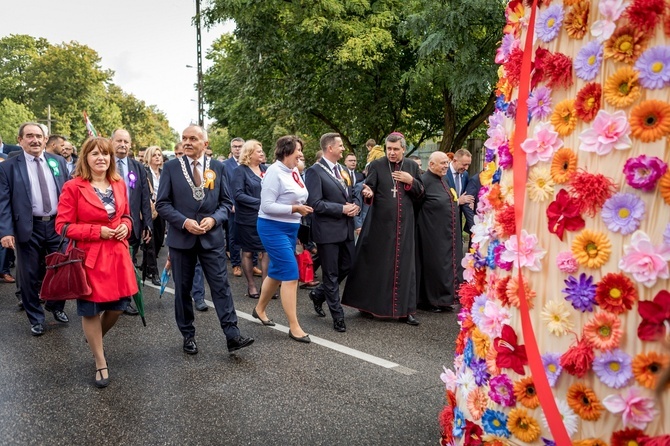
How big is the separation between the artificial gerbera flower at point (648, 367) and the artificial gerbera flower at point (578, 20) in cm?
105

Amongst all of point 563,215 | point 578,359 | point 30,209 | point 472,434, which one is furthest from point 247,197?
point 578,359

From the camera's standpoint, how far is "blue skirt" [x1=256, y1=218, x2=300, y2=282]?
6109mm

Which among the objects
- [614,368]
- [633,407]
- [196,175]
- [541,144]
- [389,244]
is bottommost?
[389,244]

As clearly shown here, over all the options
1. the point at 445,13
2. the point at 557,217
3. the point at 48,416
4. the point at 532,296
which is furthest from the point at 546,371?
the point at 445,13

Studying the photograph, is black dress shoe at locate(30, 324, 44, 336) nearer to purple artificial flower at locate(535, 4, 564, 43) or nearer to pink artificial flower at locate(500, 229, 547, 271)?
pink artificial flower at locate(500, 229, 547, 271)

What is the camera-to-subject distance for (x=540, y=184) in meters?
2.19

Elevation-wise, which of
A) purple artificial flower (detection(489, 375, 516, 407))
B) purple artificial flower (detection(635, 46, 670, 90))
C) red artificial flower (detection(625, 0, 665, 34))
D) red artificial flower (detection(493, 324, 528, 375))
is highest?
red artificial flower (detection(625, 0, 665, 34))

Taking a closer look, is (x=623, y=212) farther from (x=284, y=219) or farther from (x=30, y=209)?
(x=30, y=209)

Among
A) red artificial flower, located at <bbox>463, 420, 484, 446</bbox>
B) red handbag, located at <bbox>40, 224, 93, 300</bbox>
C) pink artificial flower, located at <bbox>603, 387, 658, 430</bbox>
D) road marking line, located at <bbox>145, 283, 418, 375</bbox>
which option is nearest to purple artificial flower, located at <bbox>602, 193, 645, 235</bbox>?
pink artificial flower, located at <bbox>603, 387, 658, 430</bbox>

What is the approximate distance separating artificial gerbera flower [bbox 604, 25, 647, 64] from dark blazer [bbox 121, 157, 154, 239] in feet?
20.3

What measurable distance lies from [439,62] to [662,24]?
13.4 metres

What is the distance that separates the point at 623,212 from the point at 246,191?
7.20 meters

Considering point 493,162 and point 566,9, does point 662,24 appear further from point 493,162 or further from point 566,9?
point 493,162

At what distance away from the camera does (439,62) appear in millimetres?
14781
